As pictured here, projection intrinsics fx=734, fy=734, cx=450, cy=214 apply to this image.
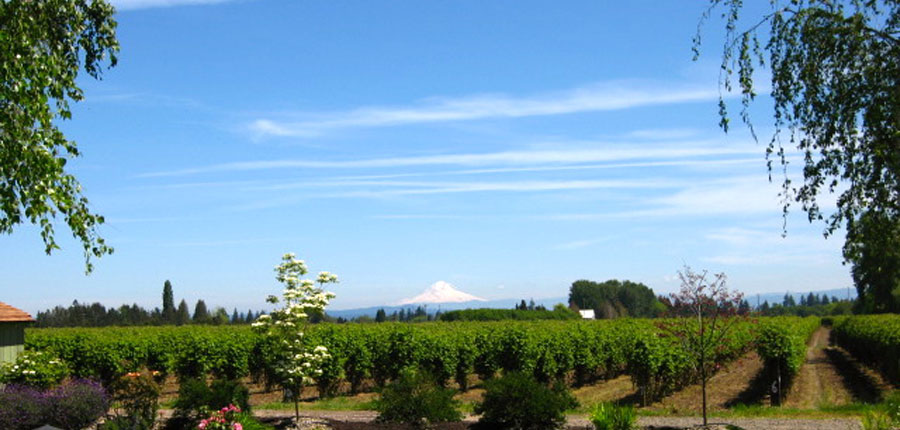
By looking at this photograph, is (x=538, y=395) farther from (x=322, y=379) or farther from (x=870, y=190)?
(x=322, y=379)

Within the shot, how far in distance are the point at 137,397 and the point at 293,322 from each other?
9.90ft

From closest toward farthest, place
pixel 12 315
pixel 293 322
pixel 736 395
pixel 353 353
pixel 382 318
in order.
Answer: pixel 293 322
pixel 12 315
pixel 736 395
pixel 353 353
pixel 382 318

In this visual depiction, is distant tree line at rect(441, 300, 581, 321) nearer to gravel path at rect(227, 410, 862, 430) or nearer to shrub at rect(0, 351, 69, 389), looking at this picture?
shrub at rect(0, 351, 69, 389)

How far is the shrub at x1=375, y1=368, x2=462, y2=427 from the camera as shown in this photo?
1233cm

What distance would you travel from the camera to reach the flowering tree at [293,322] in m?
14.2

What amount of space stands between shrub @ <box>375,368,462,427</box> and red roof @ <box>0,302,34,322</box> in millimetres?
12082

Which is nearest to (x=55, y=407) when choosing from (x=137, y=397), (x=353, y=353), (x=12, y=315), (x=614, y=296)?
(x=137, y=397)

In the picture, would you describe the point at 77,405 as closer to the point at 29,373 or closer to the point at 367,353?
the point at 29,373

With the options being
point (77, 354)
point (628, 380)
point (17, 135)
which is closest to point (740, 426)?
point (17, 135)

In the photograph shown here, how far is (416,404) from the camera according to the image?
12.4 meters

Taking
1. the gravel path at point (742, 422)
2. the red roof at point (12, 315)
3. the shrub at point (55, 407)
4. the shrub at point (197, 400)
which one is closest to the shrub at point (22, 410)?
the shrub at point (55, 407)

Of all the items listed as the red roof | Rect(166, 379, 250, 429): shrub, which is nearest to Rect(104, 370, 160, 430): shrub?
Rect(166, 379, 250, 429): shrub

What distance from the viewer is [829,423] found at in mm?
14406

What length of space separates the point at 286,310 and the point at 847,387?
20.3 meters
